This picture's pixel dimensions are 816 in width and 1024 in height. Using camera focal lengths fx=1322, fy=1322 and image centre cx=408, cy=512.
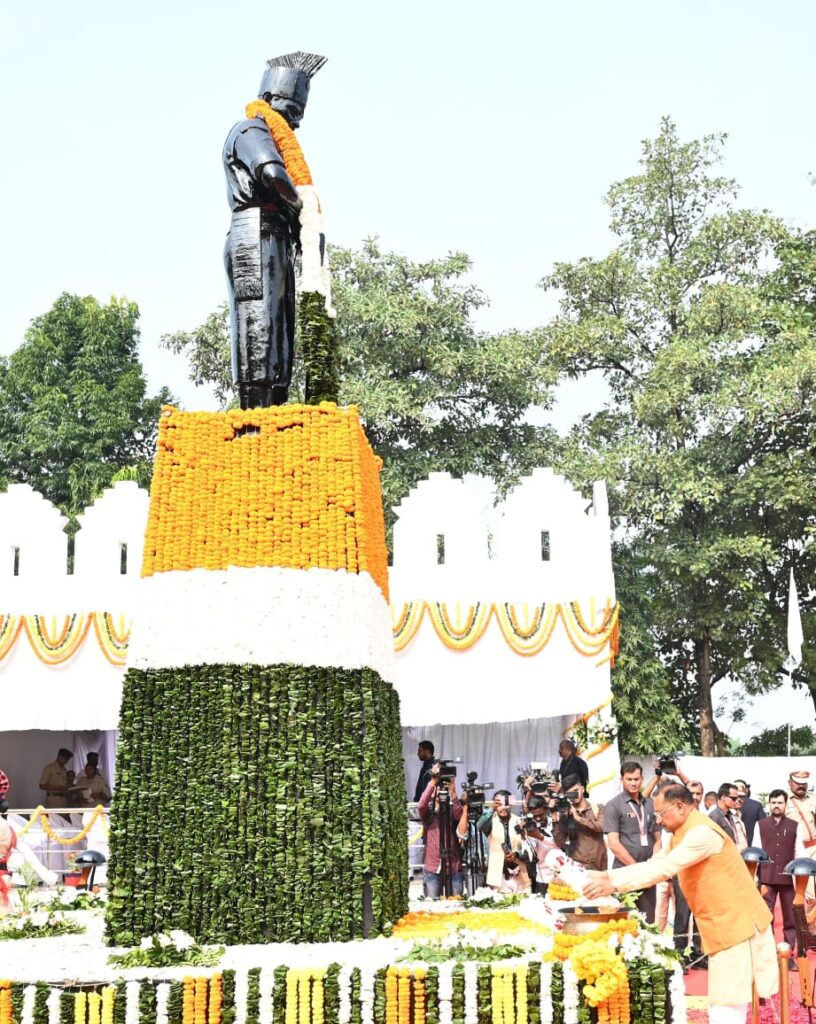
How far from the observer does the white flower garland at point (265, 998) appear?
634cm

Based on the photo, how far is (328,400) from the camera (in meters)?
8.48

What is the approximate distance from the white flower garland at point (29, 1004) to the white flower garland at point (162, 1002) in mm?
622

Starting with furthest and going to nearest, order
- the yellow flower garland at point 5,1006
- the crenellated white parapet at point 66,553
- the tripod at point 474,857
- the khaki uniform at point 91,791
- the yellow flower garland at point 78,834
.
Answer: the crenellated white parapet at point 66,553, the khaki uniform at point 91,791, the yellow flower garland at point 78,834, the tripod at point 474,857, the yellow flower garland at point 5,1006

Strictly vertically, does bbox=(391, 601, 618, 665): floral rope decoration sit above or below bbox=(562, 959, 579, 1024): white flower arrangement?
above

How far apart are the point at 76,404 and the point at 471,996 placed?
24.0 metres

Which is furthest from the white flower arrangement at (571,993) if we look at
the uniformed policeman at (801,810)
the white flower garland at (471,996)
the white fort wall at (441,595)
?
the white fort wall at (441,595)

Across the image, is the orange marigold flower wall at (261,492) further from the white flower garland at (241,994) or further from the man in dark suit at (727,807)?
the man in dark suit at (727,807)

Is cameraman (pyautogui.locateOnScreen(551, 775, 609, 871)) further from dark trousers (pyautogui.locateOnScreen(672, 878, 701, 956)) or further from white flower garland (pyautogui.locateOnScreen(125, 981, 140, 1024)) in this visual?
white flower garland (pyautogui.locateOnScreen(125, 981, 140, 1024))

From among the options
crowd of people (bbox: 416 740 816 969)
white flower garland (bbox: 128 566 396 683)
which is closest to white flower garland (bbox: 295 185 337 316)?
white flower garland (bbox: 128 566 396 683)

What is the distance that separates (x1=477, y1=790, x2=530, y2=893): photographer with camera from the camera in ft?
38.7

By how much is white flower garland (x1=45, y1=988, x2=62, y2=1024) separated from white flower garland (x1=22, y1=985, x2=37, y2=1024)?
0.08 meters

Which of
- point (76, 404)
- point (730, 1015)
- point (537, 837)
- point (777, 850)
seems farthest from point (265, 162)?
point (76, 404)

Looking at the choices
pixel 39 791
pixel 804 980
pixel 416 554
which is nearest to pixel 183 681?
pixel 804 980

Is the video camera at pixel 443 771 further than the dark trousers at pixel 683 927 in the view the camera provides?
Yes
